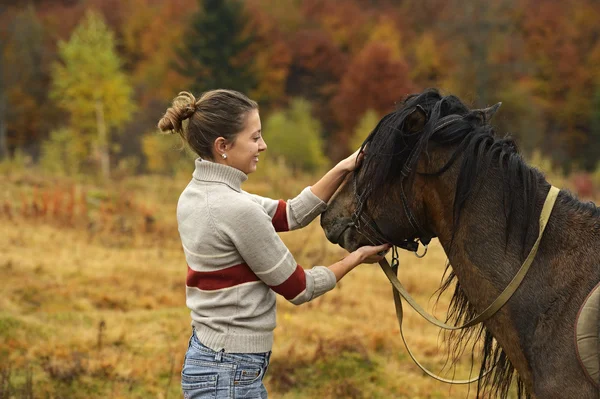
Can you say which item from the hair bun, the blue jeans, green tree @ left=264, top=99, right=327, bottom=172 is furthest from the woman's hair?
green tree @ left=264, top=99, right=327, bottom=172

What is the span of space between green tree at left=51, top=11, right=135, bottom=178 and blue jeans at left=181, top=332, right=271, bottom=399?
2151 centimetres

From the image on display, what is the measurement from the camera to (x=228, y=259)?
2.72 meters

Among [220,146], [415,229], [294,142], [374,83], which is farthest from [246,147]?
[374,83]

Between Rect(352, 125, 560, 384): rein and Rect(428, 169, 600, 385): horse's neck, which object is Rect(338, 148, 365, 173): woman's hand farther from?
Rect(428, 169, 600, 385): horse's neck

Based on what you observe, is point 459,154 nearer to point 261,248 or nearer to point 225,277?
point 261,248

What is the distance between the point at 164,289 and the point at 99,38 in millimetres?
18796

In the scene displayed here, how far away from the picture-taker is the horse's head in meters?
2.69

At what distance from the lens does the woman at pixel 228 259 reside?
2.69m

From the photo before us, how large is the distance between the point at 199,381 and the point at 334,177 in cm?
106

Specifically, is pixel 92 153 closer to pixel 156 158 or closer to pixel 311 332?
pixel 156 158

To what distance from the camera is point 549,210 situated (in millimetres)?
2629

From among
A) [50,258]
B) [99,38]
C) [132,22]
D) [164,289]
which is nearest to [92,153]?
[99,38]

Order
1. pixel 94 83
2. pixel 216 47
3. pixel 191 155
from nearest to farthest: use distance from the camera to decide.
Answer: pixel 191 155
pixel 94 83
pixel 216 47

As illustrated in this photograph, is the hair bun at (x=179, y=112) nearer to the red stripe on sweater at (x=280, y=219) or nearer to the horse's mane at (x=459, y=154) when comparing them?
the red stripe on sweater at (x=280, y=219)
